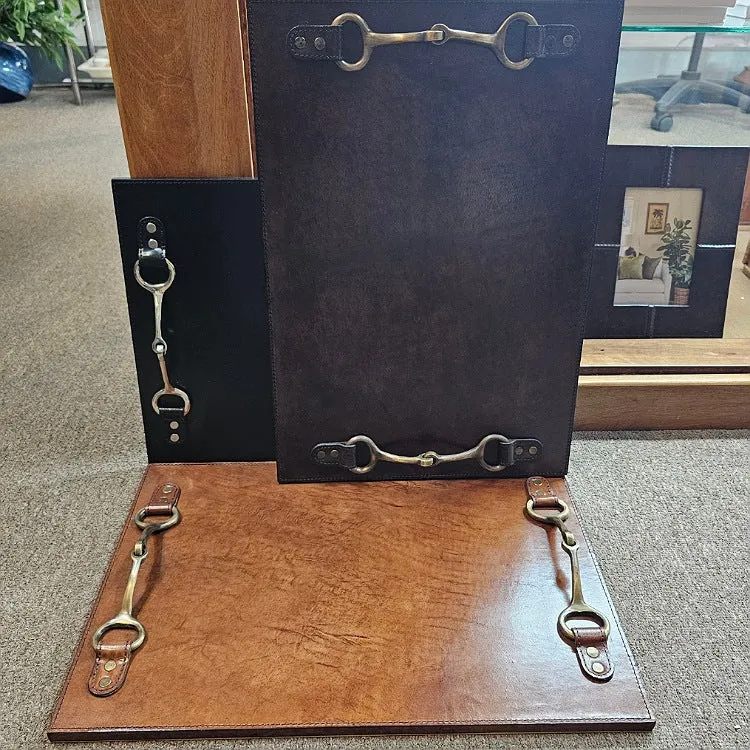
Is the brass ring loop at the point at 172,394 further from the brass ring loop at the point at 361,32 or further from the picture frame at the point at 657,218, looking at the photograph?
the picture frame at the point at 657,218

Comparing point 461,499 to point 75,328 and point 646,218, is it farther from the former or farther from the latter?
point 75,328

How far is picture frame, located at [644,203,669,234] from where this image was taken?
1196 mm

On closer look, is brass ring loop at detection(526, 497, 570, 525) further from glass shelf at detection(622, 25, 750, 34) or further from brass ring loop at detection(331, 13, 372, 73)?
glass shelf at detection(622, 25, 750, 34)

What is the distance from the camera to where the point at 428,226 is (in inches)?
33.7

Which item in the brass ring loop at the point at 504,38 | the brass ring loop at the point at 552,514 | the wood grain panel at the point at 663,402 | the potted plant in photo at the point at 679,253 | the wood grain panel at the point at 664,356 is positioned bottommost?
the brass ring loop at the point at 552,514

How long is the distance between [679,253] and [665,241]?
0.03 meters

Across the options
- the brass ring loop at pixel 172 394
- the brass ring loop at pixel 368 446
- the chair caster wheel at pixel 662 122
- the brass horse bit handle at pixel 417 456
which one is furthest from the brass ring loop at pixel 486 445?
the chair caster wheel at pixel 662 122

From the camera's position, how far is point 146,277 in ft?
3.04

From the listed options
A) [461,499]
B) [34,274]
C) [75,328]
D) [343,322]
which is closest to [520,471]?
[461,499]

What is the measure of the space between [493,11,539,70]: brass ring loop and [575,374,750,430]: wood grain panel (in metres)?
0.52

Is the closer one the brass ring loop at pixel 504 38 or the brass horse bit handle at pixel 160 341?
the brass ring loop at pixel 504 38

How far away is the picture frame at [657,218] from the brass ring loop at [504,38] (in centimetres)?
49

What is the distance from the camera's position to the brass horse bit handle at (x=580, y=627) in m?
0.78

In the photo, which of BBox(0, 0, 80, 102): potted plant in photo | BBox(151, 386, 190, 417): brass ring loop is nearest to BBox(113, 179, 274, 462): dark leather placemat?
BBox(151, 386, 190, 417): brass ring loop
